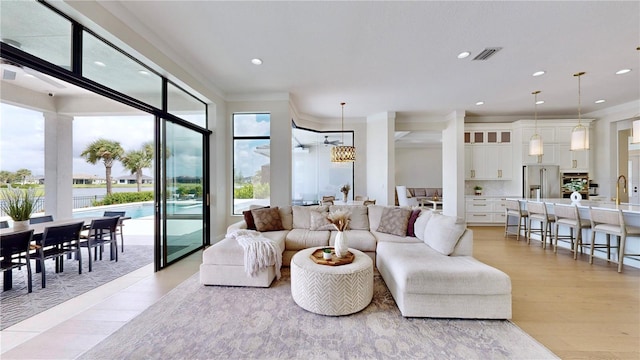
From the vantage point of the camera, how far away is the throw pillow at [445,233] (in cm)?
277

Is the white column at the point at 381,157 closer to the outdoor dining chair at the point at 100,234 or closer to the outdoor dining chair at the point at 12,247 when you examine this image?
the outdoor dining chair at the point at 100,234

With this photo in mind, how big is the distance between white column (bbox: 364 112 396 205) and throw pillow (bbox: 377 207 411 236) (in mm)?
2344

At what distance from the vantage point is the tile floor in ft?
6.06

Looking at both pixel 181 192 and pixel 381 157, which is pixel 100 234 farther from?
pixel 381 157

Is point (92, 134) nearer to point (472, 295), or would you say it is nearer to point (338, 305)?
point (338, 305)

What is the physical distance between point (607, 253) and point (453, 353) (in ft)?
13.2

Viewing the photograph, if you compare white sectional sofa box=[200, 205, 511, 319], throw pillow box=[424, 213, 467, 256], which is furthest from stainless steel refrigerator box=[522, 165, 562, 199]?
throw pillow box=[424, 213, 467, 256]

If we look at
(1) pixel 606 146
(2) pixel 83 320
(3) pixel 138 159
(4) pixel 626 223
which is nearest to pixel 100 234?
(2) pixel 83 320

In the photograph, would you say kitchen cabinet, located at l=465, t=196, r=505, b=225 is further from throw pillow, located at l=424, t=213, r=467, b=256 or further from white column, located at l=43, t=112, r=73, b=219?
white column, located at l=43, t=112, r=73, b=219

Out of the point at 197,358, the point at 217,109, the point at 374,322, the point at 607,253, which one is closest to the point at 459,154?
the point at 607,253

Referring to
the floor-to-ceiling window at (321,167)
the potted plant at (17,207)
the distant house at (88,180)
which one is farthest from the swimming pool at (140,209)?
the floor-to-ceiling window at (321,167)

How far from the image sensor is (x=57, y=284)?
2.97 meters

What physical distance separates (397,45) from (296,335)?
11.7ft

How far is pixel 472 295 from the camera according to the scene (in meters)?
2.20
